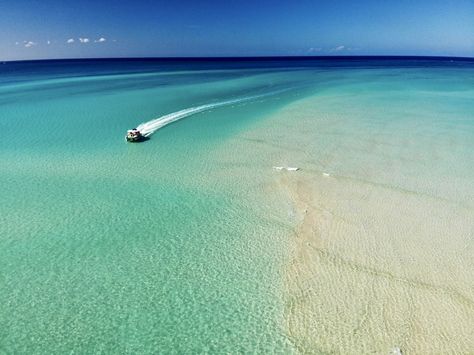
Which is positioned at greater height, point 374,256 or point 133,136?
point 133,136

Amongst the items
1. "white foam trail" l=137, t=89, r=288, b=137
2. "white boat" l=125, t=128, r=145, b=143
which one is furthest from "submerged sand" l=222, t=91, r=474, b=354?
"white foam trail" l=137, t=89, r=288, b=137

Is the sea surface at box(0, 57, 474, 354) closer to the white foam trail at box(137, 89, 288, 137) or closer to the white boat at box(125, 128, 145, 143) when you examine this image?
the white boat at box(125, 128, 145, 143)

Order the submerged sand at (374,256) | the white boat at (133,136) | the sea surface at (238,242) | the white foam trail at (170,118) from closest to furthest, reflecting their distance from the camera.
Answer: the submerged sand at (374,256) < the sea surface at (238,242) < the white boat at (133,136) < the white foam trail at (170,118)

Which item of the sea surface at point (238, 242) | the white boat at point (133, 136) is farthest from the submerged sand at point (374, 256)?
the white boat at point (133, 136)

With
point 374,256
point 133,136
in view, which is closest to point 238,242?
point 374,256

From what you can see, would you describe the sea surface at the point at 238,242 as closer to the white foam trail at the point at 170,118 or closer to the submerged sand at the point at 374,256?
the submerged sand at the point at 374,256

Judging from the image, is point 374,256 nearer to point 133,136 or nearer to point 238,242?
point 238,242

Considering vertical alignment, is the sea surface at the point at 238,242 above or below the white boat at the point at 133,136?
below
